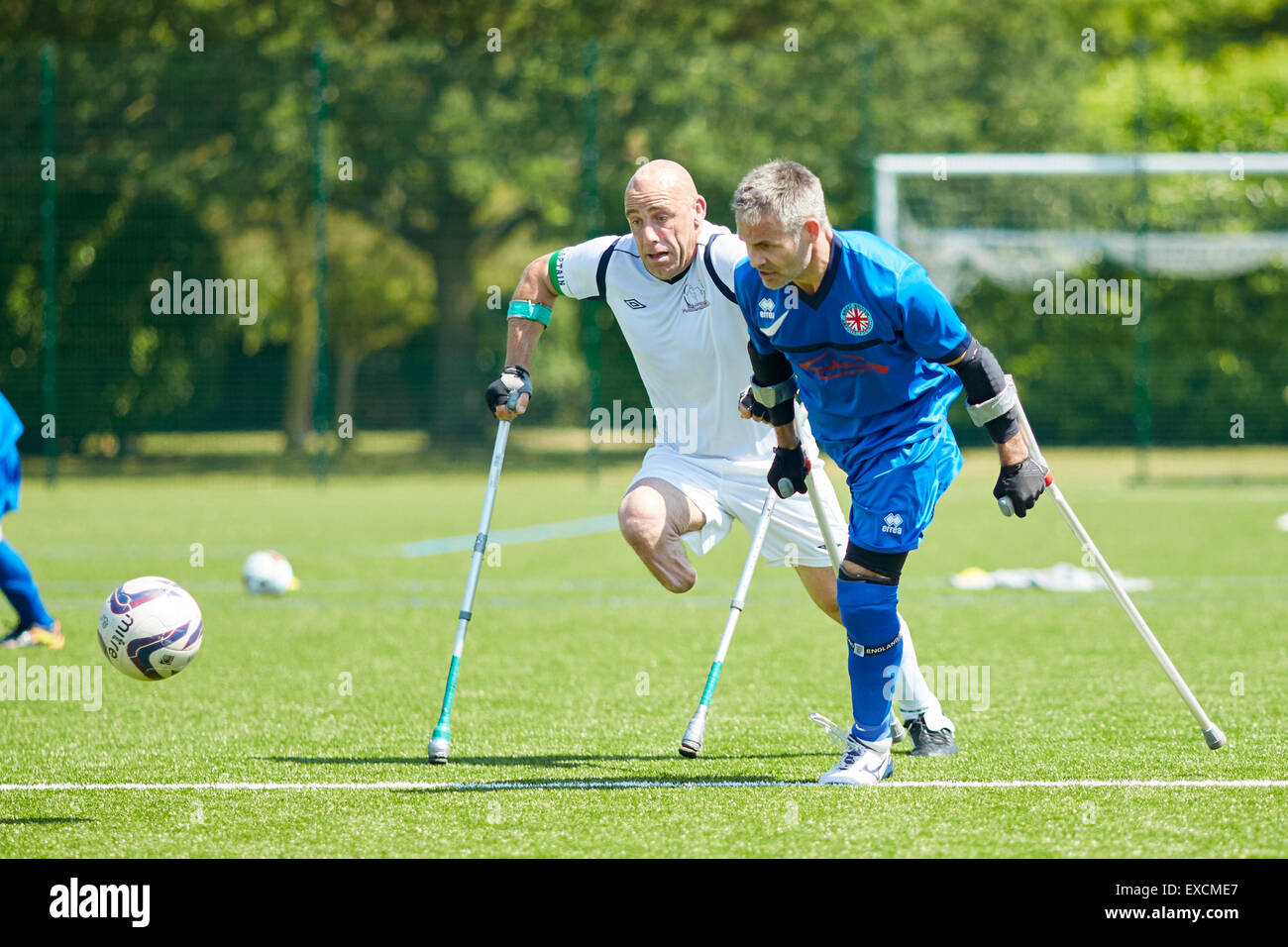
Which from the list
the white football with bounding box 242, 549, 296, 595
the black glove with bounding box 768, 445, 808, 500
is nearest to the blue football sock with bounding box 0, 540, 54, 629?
the white football with bounding box 242, 549, 296, 595

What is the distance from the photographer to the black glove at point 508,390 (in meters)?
5.92

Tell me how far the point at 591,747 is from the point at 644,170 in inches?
85.8

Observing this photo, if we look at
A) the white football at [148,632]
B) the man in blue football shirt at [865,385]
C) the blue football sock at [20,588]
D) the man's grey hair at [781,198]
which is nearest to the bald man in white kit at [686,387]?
the man in blue football shirt at [865,385]

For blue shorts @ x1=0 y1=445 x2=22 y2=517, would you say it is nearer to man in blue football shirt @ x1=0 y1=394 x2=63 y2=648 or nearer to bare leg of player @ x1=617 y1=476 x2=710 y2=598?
man in blue football shirt @ x1=0 y1=394 x2=63 y2=648

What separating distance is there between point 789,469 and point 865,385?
51 cm

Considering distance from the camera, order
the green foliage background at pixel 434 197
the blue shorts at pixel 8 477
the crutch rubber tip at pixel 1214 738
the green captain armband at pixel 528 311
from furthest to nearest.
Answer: the green foliage background at pixel 434 197
the blue shorts at pixel 8 477
the green captain armband at pixel 528 311
the crutch rubber tip at pixel 1214 738

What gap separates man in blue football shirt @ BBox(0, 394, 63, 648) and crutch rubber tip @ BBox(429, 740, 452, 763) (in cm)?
333

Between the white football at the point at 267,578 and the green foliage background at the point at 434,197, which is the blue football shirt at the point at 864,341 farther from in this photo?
Answer: the green foliage background at the point at 434,197

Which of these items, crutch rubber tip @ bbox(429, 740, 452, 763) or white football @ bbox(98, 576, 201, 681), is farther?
white football @ bbox(98, 576, 201, 681)

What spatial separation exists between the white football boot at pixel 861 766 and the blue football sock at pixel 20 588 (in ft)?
15.7

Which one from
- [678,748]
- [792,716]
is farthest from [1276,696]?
[678,748]

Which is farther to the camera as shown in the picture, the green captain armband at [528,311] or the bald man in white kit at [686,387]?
the green captain armband at [528,311]

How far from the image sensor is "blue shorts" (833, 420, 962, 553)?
16.9 feet

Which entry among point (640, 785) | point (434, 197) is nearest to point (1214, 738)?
point (640, 785)
